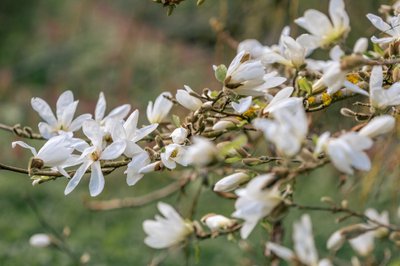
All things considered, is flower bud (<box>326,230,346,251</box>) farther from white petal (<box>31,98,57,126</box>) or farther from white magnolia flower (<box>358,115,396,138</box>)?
white petal (<box>31,98,57,126</box>)

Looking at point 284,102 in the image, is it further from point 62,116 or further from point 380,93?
point 62,116

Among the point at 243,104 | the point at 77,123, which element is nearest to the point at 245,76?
the point at 243,104

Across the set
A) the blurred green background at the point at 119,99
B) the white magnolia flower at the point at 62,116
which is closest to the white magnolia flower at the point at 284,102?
the white magnolia flower at the point at 62,116

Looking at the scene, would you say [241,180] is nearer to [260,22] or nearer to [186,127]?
[186,127]

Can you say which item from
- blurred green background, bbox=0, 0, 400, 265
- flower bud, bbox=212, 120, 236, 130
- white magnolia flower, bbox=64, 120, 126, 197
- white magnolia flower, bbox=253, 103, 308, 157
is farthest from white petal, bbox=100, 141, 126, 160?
blurred green background, bbox=0, 0, 400, 265

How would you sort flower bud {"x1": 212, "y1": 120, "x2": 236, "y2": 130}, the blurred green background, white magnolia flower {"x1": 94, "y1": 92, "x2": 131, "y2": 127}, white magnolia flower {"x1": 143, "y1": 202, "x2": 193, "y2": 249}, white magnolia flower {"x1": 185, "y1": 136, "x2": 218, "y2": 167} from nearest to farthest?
white magnolia flower {"x1": 185, "y1": 136, "x2": 218, "y2": 167}, white magnolia flower {"x1": 143, "y1": 202, "x2": 193, "y2": 249}, flower bud {"x1": 212, "y1": 120, "x2": 236, "y2": 130}, white magnolia flower {"x1": 94, "y1": 92, "x2": 131, "y2": 127}, the blurred green background

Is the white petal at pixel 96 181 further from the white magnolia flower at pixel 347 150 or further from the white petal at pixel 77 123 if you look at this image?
the white magnolia flower at pixel 347 150
